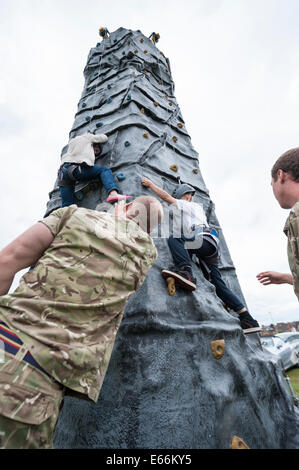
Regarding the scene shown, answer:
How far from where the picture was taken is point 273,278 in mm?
2059

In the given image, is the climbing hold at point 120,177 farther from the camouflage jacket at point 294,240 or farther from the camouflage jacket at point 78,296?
the camouflage jacket at point 294,240

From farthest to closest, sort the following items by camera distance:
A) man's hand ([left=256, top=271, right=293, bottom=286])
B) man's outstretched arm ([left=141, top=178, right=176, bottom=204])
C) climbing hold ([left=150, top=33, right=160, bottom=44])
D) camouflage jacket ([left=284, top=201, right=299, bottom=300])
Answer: climbing hold ([left=150, top=33, right=160, bottom=44]) < man's outstretched arm ([left=141, top=178, right=176, bottom=204]) < man's hand ([left=256, top=271, right=293, bottom=286]) < camouflage jacket ([left=284, top=201, right=299, bottom=300])

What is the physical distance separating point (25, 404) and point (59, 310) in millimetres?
312

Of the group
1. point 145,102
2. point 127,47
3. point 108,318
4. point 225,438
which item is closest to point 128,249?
point 108,318

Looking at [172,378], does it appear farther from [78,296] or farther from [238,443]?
[78,296]

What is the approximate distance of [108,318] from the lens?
1158 mm

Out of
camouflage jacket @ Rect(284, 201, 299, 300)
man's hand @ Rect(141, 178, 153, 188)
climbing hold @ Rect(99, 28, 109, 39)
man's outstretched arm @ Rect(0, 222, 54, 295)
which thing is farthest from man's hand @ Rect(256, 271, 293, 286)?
climbing hold @ Rect(99, 28, 109, 39)

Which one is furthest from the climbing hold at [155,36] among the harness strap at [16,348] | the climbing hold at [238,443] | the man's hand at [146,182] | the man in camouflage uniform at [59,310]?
the climbing hold at [238,443]

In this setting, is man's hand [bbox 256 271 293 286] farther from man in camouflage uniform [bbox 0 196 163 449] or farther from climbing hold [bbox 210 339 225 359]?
man in camouflage uniform [bbox 0 196 163 449]

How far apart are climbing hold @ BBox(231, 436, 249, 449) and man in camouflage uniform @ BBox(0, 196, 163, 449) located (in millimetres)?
1208

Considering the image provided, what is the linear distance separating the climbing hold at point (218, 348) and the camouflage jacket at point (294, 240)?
0.82 metres

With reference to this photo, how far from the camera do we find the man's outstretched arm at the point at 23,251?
1.07 m

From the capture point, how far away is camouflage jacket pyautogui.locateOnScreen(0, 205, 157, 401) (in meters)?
0.96

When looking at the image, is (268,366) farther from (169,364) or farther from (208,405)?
(169,364)
